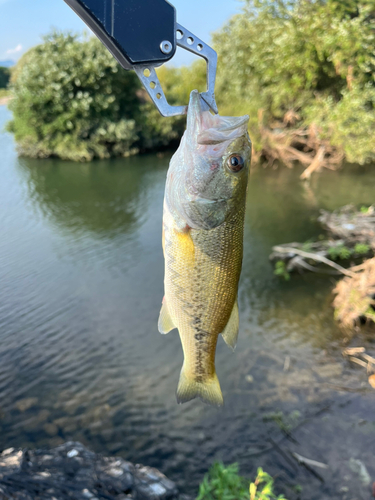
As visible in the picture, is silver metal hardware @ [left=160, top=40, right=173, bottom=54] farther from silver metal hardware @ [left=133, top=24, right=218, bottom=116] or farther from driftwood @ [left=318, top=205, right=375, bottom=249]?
driftwood @ [left=318, top=205, right=375, bottom=249]

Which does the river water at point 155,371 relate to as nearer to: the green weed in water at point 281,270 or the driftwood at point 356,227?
the green weed in water at point 281,270

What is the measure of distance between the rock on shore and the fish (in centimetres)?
199

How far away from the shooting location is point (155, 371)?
22.3ft

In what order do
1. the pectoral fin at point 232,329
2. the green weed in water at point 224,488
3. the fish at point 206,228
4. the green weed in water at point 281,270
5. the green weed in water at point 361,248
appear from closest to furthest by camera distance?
the fish at point 206,228 → the pectoral fin at point 232,329 → the green weed in water at point 224,488 → the green weed in water at point 281,270 → the green weed in water at point 361,248

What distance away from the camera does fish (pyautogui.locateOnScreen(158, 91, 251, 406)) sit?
1717 millimetres

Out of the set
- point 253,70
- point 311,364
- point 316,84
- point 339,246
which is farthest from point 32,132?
point 311,364

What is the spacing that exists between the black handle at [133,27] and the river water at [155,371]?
455 cm

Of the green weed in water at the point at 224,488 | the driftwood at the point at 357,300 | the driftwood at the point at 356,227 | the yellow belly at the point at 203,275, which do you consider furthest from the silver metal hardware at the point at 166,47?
the driftwood at the point at 356,227

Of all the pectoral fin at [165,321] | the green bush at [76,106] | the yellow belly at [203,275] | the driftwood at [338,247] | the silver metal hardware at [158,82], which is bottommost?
the driftwood at [338,247]

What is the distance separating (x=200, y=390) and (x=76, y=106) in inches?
919

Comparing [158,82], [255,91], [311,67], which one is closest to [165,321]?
[158,82]

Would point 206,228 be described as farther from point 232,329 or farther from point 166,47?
point 166,47

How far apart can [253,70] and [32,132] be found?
1446 cm

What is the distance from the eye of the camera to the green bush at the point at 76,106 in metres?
21.6
